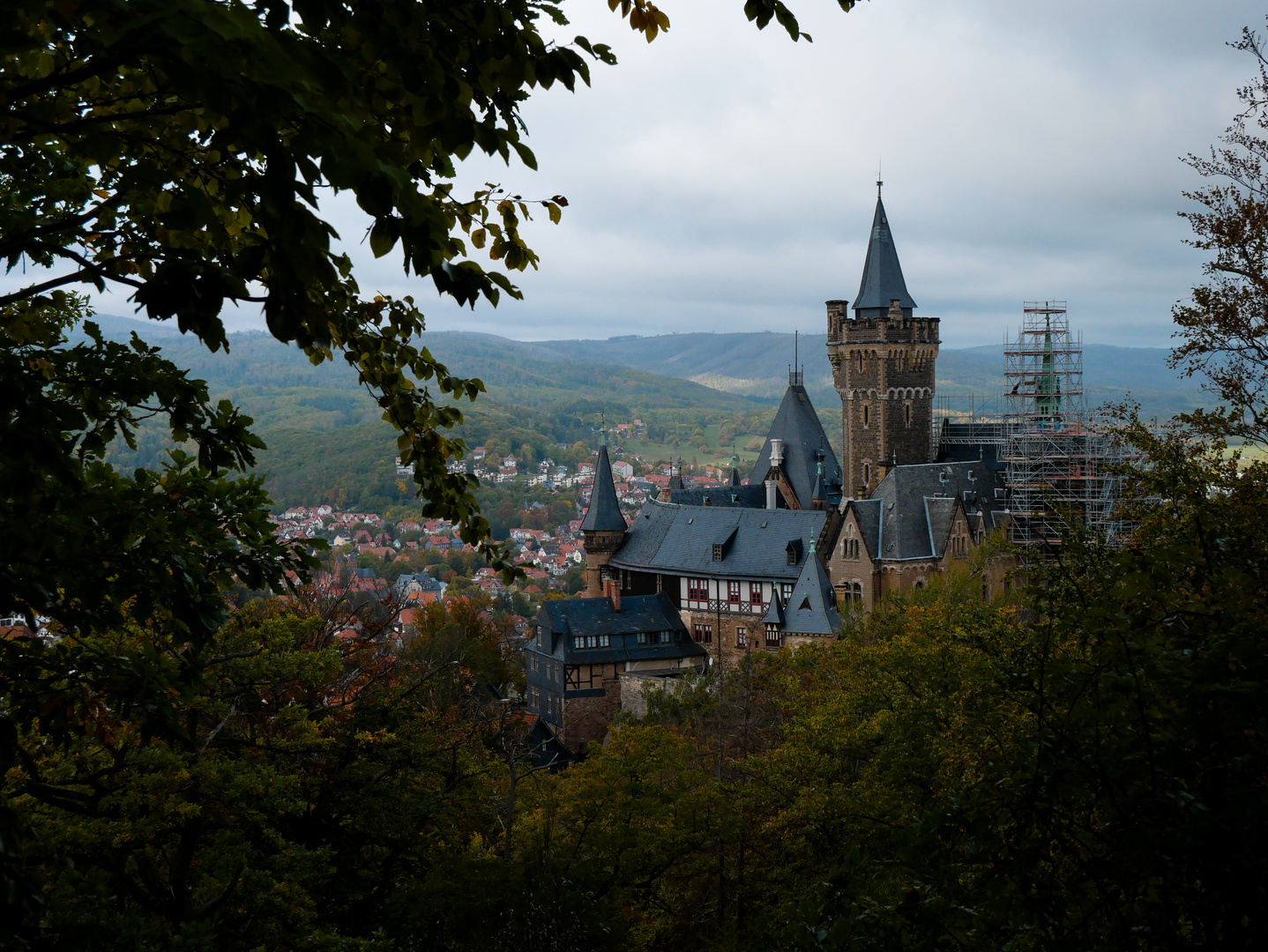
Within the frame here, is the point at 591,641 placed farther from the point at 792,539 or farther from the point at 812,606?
the point at 792,539

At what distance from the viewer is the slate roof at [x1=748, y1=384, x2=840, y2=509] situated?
2682 inches

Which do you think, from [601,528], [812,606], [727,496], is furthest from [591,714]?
[727,496]

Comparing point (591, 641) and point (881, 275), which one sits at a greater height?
point (881, 275)

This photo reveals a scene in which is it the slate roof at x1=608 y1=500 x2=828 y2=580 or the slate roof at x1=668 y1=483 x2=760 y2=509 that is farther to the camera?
the slate roof at x1=668 y1=483 x2=760 y2=509

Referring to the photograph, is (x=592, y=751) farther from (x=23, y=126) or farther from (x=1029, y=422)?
(x=1029, y=422)

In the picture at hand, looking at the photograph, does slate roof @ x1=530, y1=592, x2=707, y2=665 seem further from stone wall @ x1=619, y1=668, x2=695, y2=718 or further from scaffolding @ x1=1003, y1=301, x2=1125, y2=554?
scaffolding @ x1=1003, y1=301, x2=1125, y2=554

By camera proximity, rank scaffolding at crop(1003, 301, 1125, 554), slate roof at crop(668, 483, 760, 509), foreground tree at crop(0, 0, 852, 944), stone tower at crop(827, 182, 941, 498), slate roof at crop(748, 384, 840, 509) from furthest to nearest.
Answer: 1. slate roof at crop(748, 384, 840, 509)
2. slate roof at crop(668, 483, 760, 509)
3. stone tower at crop(827, 182, 941, 498)
4. scaffolding at crop(1003, 301, 1125, 554)
5. foreground tree at crop(0, 0, 852, 944)

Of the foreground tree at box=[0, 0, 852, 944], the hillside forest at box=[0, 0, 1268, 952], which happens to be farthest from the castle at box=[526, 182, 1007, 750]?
the foreground tree at box=[0, 0, 852, 944]

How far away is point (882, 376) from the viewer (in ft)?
198

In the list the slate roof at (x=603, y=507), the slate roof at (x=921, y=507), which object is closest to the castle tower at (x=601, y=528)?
the slate roof at (x=603, y=507)

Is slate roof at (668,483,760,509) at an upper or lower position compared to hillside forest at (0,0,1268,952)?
lower

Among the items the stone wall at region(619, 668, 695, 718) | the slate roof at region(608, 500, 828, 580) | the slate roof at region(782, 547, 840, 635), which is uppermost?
the slate roof at region(608, 500, 828, 580)

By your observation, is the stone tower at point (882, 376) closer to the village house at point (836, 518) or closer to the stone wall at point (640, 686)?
the village house at point (836, 518)

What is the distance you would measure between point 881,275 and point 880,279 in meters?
0.34
